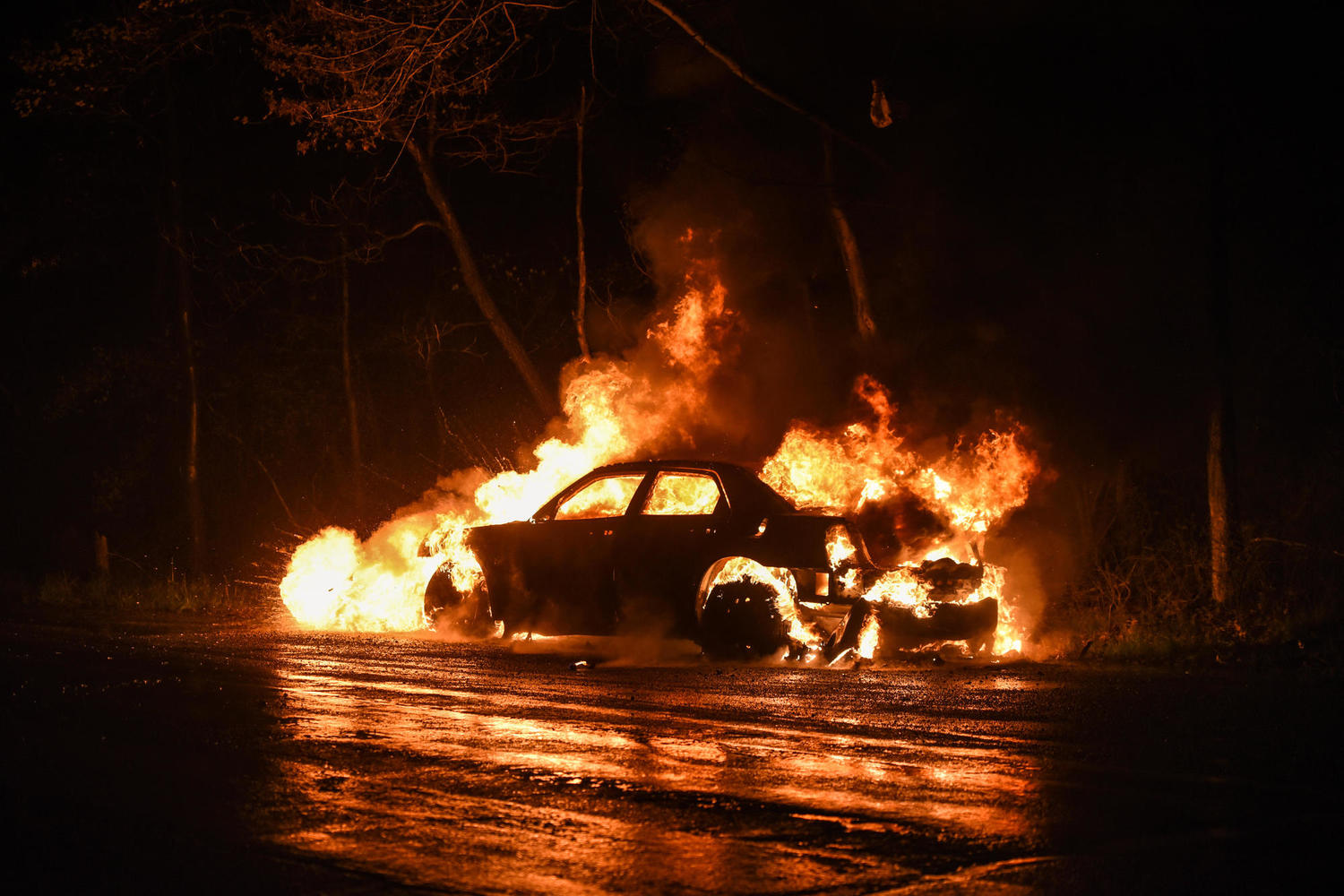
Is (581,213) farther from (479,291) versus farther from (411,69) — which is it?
(411,69)

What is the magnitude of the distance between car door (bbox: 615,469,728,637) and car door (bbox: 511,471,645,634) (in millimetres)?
160

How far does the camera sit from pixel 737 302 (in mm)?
19672

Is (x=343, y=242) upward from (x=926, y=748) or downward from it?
upward

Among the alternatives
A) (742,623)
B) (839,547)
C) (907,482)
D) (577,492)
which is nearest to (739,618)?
→ (742,623)

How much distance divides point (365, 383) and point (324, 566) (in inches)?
621

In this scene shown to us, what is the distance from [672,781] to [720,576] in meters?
5.49

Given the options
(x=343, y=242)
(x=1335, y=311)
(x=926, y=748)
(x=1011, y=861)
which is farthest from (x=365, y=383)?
(x=1011, y=861)

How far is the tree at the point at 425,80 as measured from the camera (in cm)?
1559

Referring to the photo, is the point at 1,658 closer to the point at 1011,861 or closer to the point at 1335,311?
the point at 1011,861

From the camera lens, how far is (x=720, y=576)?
39.4 feet

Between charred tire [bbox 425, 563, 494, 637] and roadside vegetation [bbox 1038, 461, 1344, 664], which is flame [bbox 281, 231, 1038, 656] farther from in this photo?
roadside vegetation [bbox 1038, 461, 1344, 664]

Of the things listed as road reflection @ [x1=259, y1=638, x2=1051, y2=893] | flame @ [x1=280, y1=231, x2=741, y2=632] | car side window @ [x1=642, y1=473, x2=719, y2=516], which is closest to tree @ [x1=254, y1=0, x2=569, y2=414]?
flame @ [x1=280, y1=231, x2=741, y2=632]

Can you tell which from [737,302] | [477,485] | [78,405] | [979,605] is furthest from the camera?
[78,405]

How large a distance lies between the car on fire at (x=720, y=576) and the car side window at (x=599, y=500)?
39cm
